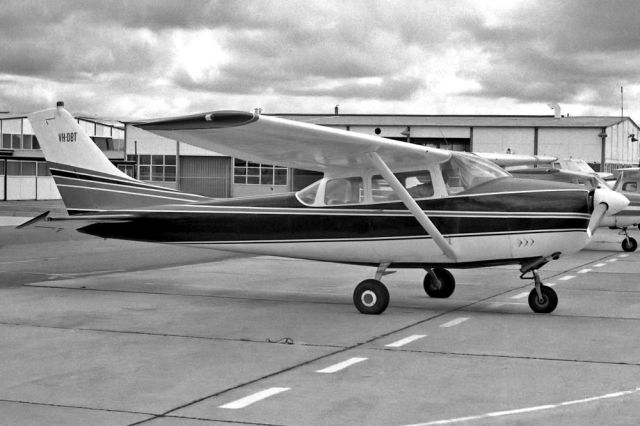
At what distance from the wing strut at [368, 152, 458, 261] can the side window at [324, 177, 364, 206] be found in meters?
0.67

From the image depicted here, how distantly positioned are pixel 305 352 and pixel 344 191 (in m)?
3.57

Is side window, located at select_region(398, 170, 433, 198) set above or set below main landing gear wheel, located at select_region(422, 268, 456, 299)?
above

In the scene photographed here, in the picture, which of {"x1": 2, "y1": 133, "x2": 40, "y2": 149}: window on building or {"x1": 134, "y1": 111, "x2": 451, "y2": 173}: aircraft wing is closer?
{"x1": 134, "y1": 111, "x2": 451, "y2": 173}: aircraft wing

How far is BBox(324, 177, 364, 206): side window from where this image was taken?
1115 cm

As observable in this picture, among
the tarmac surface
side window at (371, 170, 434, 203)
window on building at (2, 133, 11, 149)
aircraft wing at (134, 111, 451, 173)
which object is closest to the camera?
the tarmac surface

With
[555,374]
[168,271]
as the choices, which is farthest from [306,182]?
[555,374]

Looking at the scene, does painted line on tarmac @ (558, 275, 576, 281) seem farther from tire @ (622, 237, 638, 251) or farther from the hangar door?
the hangar door

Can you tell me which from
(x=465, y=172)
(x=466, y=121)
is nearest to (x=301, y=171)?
(x=466, y=121)

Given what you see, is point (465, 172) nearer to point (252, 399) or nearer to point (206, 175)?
point (252, 399)

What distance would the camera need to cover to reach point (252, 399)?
20.1ft

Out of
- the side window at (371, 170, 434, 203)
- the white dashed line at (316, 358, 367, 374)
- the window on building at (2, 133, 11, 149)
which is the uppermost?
the window on building at (2, 133, 11, 149)

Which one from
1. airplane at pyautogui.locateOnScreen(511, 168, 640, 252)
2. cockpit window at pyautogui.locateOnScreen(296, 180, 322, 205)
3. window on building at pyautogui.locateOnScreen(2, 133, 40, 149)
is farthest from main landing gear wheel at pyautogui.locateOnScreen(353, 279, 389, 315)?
window on building at pyautogui.locateOnScreen(2, 133, 40, 149)

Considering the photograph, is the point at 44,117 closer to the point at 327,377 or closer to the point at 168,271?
the point at 168,271

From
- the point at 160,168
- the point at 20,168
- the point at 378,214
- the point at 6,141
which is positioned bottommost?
the point at 378,214
